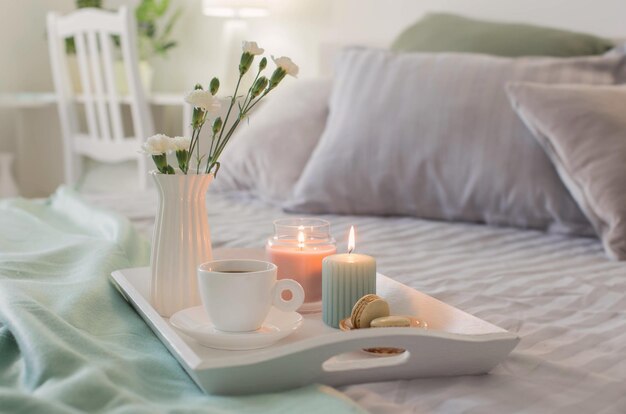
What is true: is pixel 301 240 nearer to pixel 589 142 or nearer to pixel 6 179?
pixel 589 142

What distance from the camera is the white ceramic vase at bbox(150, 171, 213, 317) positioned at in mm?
948

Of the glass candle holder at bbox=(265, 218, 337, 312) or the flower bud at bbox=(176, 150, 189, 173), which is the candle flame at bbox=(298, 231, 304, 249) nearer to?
the glass candle holder at bbox=(265, 218, 337, 312)

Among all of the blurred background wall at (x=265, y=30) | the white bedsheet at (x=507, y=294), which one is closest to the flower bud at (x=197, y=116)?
the white bedsheet at (x=507, y=294)

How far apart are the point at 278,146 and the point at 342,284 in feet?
3.29

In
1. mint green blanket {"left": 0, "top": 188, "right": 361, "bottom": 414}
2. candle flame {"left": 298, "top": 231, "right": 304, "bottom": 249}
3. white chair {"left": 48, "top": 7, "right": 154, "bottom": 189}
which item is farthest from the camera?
white chair {"left": 48, "top": 7, "right": 154, "bottom": 189}

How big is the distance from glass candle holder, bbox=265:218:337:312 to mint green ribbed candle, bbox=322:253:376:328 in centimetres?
6

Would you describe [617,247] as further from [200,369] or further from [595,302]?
[200,369]

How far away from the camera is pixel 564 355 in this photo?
0.85m

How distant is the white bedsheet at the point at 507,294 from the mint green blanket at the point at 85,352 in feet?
0.38

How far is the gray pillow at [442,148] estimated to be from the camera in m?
1.56

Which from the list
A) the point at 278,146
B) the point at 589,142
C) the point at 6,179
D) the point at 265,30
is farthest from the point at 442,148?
the point at 6,179

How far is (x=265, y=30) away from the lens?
10.1 ft

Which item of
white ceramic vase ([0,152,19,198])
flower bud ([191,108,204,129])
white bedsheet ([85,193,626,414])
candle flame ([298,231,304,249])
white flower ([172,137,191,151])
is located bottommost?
white ceramic vase ([0,152,19,198])

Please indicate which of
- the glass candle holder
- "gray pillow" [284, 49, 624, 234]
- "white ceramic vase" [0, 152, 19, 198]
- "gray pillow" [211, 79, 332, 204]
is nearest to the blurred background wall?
"white ceramic vase" [0, 152, 19, 198]
